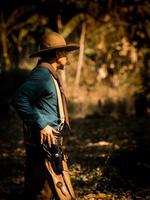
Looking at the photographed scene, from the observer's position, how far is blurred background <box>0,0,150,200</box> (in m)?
11.4

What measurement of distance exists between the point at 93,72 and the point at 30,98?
14853mm

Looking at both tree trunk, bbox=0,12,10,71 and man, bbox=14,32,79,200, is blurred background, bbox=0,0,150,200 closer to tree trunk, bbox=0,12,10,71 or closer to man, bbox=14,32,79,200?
tree trunk, bbox=0,12,10,71

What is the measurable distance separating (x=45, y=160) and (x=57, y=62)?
97 centimetres

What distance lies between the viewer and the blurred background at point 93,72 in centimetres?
1142

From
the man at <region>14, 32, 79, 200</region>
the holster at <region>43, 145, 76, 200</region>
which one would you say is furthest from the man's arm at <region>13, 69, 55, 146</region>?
the holster at <region>43, 145, 76, 200</region>

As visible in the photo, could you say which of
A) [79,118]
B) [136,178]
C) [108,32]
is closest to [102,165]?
[136,178]

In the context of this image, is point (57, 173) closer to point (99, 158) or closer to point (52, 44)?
point (52, 44)

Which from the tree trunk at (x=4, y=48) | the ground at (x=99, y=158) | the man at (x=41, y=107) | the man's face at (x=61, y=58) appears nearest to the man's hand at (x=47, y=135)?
the man at (x=41, y=107)

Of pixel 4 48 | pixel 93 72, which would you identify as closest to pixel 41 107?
pixel 4 48

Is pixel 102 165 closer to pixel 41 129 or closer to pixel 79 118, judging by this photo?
pixel 41 129

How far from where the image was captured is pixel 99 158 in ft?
30.9

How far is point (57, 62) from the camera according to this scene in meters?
5.24

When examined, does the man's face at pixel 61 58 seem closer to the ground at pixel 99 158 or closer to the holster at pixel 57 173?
the holster at pixel 57 173

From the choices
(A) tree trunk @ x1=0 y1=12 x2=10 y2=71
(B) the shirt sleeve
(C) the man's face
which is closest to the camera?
(B) the shirt sleeve
